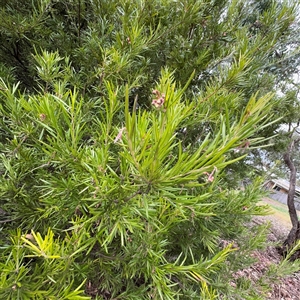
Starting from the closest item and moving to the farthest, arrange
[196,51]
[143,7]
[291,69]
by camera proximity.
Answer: [143,7] → [196,51] → [291,69]

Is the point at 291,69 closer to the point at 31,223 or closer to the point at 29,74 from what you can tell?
the point at 29,74

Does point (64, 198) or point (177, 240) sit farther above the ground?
point (64, 198)

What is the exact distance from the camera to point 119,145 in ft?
1.39

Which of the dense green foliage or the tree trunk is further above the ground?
the dense green foliage

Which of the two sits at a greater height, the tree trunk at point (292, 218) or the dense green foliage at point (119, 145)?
the dense green foliage at point (119, 145)

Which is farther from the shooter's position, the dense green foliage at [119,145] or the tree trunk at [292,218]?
the tree trunk at [292,218]

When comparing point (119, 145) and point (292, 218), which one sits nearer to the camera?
point (119, 145)

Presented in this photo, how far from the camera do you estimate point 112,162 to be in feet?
1.77

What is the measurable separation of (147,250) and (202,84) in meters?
0.59

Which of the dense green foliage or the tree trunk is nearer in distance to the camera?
the dense green foliage

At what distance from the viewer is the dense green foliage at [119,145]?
0.33 metres

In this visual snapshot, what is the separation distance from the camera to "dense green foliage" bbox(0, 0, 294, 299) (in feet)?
1.09

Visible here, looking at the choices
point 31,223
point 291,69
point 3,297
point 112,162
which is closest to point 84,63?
point 112,162

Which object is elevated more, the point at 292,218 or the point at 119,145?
the point at 119,145
